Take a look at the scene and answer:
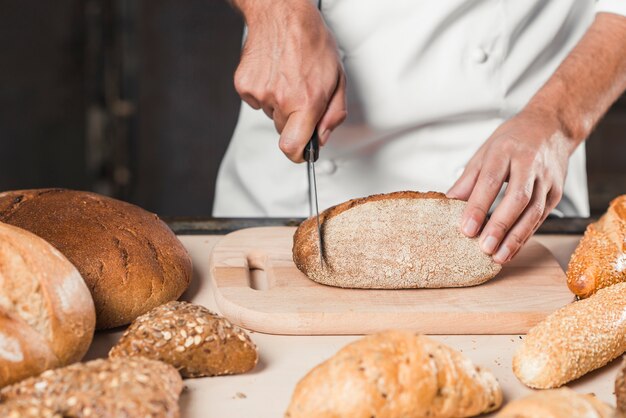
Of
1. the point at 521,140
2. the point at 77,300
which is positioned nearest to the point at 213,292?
the point at 77,300

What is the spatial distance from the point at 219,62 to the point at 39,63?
76 cm

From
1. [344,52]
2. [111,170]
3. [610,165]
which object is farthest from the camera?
[610,165]

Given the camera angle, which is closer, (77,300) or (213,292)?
(77,300)

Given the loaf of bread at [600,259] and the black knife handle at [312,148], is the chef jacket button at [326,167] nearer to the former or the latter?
the black knife handle at [312,148]

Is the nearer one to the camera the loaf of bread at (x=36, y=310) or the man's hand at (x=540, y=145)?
the loaf of bread at (x=36, y=310)

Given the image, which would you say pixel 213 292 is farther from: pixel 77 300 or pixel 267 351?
pixel 77 300

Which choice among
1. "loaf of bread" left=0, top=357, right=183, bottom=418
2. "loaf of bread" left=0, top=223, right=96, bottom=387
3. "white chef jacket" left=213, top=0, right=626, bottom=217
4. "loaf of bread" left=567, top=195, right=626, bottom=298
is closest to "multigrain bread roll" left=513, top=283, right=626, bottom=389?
"loaf of bread" left=567, top=195, right=626, bottom=298

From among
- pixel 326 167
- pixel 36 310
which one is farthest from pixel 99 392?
pixel 326 167

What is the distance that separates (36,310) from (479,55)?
115 cm

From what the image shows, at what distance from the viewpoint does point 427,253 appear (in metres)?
1.37

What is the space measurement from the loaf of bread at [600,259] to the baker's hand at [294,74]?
1.53ft

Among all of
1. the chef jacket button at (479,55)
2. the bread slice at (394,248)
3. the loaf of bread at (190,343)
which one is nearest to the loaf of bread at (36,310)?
the loaf of bread at (190,343)

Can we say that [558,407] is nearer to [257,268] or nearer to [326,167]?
[257,268]

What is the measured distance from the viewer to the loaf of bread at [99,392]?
84cm
